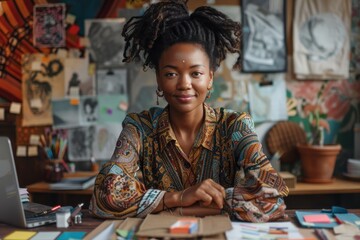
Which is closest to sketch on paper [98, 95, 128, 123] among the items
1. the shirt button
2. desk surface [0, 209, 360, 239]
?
the shirt button

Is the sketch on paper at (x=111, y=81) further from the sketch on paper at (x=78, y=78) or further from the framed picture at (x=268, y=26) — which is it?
the framed picture at (x=268, y=26)

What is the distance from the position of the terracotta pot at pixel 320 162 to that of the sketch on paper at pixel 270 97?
0.37 meters

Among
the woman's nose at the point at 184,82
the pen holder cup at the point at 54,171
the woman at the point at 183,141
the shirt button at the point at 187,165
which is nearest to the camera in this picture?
the woman at the point at 183,141

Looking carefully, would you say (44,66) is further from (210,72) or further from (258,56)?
(210,72)

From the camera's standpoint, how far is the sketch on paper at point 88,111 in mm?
2951

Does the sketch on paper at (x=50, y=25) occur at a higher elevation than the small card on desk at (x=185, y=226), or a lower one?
higher

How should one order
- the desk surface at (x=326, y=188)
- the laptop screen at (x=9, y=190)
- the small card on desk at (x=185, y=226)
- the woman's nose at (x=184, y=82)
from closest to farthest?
1. the small card on desk at (x=185, y=226)
2. the laptop screen at (x=9, y=190)
3. the woman's nose at (x=184, y=82)
4. the desk surface at (x=326, y=188)

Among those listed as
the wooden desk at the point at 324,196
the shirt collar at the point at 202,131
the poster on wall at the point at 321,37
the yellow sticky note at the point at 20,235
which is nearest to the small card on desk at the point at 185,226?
the yellow sticky note at the point at 20,235

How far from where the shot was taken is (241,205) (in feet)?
4.07

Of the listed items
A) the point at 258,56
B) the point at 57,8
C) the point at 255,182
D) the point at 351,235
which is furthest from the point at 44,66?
the point at 351,235

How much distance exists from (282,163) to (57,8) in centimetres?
189

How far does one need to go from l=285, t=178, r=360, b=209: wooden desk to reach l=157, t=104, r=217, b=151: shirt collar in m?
1.08

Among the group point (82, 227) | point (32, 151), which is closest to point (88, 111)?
point (32, 151)

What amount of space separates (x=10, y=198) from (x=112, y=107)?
1.77m
